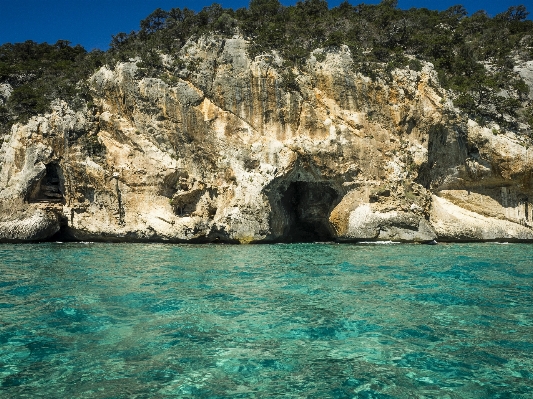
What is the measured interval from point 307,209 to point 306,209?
0.24 ft

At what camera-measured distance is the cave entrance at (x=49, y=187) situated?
24.5m

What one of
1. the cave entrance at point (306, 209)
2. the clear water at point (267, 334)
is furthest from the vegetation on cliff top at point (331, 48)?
the clear water at point (267, 334)

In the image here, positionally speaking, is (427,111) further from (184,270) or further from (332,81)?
(184,270)

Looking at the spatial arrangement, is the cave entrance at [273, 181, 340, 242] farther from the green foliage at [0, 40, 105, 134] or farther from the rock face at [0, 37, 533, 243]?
the green foliage at [0, 40, 105, 134]

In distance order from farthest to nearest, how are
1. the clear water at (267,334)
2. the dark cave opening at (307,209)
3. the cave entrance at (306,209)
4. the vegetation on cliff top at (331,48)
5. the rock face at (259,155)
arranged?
the vegetation on cliff top at (331,48) → the dark cave opening at (307,209) → the cave entrance at (306,209) → the rock face at (259,155) → the clear water at (267,334)

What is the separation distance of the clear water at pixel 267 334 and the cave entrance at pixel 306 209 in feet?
42.9

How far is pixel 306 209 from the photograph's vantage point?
85.1ft

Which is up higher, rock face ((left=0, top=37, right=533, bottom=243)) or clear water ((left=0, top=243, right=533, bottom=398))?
rock face ((left=0, top=37, right=533, bottom=243))

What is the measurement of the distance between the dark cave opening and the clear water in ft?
44.8

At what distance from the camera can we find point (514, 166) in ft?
76.9

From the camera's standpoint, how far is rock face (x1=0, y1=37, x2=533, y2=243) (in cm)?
2327

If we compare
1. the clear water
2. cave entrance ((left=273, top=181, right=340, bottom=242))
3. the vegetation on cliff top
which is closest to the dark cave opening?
cave entrance ((left=273, top=181, right=340, bottom=242))

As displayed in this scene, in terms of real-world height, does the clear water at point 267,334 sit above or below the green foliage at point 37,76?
below

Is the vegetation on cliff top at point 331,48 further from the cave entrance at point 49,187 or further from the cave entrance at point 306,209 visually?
the cave entrance at point 306,209
